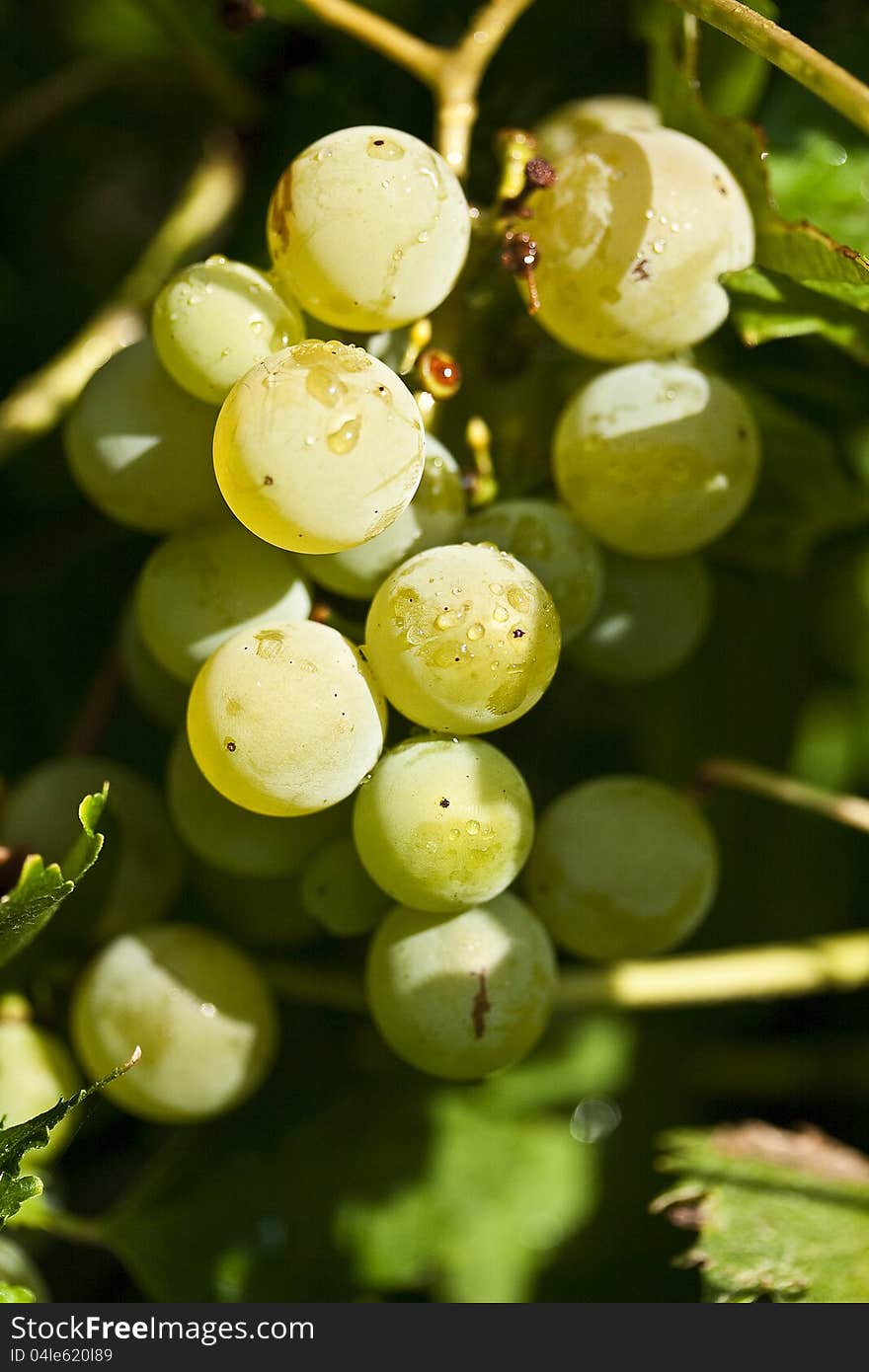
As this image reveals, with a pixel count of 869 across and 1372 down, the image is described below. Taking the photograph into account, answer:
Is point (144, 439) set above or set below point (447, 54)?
below

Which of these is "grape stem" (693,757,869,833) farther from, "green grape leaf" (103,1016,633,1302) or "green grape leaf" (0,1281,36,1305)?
"green grape leaf" (0,1281,36,1305)

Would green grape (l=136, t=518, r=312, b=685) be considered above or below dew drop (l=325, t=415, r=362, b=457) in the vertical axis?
below

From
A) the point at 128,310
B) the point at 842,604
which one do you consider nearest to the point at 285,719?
the point at 128,310

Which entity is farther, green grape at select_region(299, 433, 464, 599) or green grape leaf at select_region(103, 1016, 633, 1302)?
green grape leaf at select_region(103, 1016, 633, 1302)

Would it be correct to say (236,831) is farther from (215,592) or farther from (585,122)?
(585,122)

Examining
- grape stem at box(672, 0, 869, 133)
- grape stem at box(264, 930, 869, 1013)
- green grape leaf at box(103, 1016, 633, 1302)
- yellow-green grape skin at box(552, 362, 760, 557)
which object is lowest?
green grape leaf at box(103, 1016, 633, 1302)

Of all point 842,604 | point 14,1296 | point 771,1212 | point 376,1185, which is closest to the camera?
point 14,1296

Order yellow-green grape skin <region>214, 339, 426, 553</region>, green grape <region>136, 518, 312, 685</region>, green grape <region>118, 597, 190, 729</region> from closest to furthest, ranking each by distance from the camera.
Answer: yellow-green grape skin <region>214, 339, 426, 553</region> < green grape <region>136, 518, 312, 685</region> < green grape <region>118, 597, 190, 729</region>

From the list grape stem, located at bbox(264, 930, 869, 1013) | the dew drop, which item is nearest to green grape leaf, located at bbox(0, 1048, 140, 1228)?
grape stem, located at bbox(264, 930, 869, 1013)
